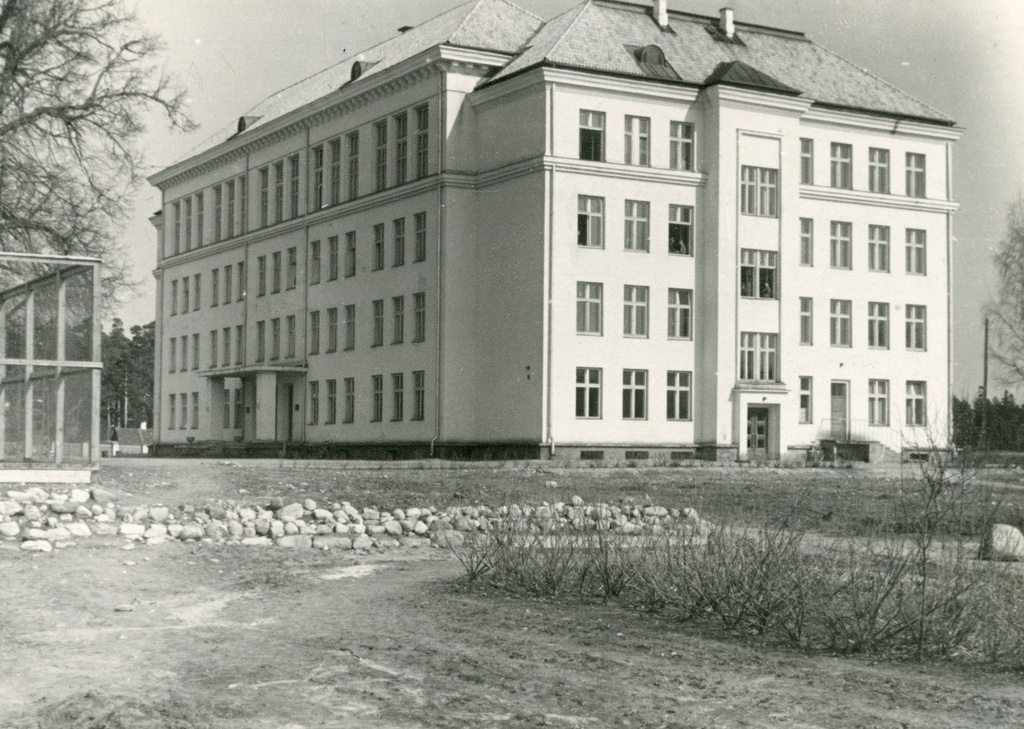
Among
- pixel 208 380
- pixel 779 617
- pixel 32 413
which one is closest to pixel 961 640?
pixel 779 617

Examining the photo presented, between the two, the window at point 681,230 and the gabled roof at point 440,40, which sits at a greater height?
the gabled roof at point 440,40

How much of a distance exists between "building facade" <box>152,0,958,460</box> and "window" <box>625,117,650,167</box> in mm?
92

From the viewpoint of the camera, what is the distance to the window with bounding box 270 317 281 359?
6400 centimetres

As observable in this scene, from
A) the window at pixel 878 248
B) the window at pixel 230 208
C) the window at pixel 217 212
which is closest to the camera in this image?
the window at pixel 878 248

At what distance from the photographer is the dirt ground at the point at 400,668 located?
25.3 feet

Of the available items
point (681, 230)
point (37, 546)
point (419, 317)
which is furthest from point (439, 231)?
point (37, 546)

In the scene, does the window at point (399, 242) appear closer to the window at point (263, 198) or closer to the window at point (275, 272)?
the window at point (275, 272)

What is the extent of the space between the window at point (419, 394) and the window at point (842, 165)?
1881 cm

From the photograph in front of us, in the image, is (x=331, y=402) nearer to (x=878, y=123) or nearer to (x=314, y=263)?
(x=314, y=263)

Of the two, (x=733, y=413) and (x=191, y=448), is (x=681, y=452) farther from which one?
(x=191, y=448)

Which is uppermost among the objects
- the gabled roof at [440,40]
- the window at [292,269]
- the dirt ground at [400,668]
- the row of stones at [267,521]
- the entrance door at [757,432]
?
the gabled roof at [440,40]

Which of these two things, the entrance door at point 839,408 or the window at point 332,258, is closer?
the entrance door at point 839,408

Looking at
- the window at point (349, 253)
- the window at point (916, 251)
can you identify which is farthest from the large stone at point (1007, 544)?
the window at point (349, 253)

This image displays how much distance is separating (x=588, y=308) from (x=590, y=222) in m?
3.09
